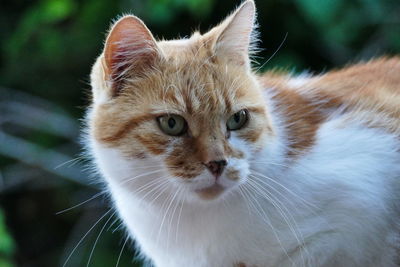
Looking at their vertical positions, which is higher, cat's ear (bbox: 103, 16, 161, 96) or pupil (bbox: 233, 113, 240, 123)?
cat's ear (bbox: 103, 16, 161, 96)

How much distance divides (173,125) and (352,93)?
0.43m

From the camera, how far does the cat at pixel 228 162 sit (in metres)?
1.07

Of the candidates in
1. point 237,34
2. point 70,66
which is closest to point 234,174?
point 237,34

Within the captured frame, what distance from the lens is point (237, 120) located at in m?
1.13

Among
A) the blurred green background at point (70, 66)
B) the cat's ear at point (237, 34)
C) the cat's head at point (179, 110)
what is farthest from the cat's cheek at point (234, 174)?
the blurred green background at point (70, 66)

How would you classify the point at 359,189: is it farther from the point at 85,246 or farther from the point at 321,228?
the point at 85,246

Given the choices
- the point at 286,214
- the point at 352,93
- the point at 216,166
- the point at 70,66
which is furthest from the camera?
the point at 70,66

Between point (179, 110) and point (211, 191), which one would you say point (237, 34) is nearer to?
point (179, 110)

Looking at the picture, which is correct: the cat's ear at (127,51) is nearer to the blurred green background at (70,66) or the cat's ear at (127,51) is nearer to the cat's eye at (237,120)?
the cat's eye at (237,120)

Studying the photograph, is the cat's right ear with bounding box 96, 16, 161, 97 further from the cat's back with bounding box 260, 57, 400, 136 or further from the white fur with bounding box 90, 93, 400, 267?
the cat's back with bounding box 260, 57, 400, 136

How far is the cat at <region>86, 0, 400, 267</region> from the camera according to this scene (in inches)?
42.2

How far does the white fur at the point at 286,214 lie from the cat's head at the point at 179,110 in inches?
0.8

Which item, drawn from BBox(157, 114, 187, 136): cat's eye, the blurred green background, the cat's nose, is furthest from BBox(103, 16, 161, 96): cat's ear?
the blurred green background

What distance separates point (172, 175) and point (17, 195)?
51.9 inches
